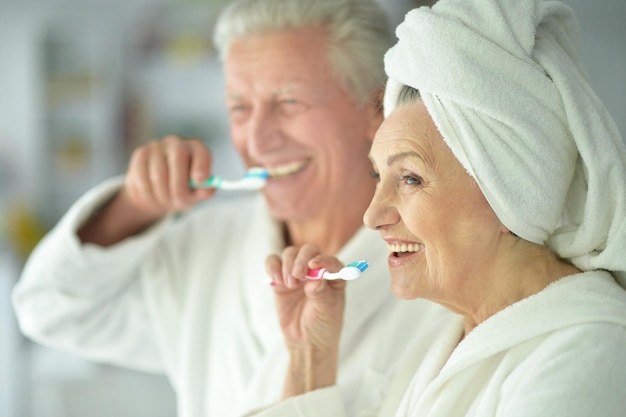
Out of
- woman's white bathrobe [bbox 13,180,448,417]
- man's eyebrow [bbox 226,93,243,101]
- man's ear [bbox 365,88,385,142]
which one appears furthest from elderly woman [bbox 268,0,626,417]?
man's eyebrow [bbox 226,93,243,101]

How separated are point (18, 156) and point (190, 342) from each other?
300 cm

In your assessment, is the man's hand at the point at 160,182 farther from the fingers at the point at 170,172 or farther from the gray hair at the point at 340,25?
the gray hair at the point at 340,25

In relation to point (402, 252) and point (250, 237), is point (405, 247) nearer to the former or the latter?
point (402, 252)

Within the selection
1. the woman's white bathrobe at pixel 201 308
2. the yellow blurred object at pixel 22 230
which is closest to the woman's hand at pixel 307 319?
the woman's white bathrobe at pixel 201 308

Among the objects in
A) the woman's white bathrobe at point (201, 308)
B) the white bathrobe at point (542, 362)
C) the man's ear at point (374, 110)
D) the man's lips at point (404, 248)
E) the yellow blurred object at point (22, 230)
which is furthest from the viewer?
the yellow blurred object at point (22, 230)

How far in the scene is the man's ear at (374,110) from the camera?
97 cm

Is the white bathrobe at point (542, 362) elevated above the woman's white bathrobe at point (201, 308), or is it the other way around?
the white bathrobe at point (542, 362)

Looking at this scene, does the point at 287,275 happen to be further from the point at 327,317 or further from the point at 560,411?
the point at 560,411

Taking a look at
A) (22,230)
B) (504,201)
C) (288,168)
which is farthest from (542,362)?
(22,230)

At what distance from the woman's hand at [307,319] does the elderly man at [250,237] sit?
9 cm

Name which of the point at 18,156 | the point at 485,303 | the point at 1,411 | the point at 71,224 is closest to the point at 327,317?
the point at 485,303

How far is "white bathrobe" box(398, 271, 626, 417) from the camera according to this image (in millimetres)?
690

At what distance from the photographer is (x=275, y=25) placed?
1196mm

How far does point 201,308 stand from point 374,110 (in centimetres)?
49
